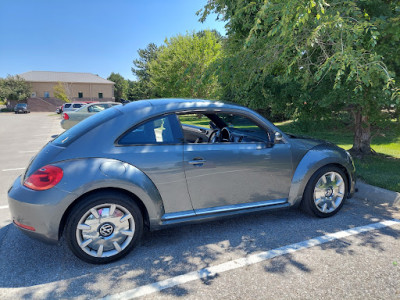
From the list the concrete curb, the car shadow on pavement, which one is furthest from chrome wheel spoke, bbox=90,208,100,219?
the concrete curb

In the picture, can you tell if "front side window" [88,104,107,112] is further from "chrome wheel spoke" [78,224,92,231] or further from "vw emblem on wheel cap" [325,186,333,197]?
"vw emblem on wheel cap" [325,186,333,197]

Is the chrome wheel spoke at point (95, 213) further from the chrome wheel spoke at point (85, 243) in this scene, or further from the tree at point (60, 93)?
the tree at point (60, 93)

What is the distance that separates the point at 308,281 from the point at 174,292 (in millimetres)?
1219

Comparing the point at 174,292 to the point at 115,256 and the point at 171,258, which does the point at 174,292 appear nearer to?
the point at 171,258

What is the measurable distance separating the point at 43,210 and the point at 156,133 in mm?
1313

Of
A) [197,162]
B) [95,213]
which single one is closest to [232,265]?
Answer: [197,162]

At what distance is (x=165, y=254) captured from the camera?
296 cm

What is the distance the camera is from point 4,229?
353cm

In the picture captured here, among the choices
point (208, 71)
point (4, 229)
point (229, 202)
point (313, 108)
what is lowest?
point (4, 229)

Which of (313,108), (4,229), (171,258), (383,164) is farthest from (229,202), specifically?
(383,164)

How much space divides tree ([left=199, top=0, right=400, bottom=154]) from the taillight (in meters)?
3.11

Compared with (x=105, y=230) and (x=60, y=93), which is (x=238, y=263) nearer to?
(x=105, y=230)

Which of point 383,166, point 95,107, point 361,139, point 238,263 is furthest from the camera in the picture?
point 95,107

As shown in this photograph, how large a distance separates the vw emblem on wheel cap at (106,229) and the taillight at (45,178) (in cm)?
62
